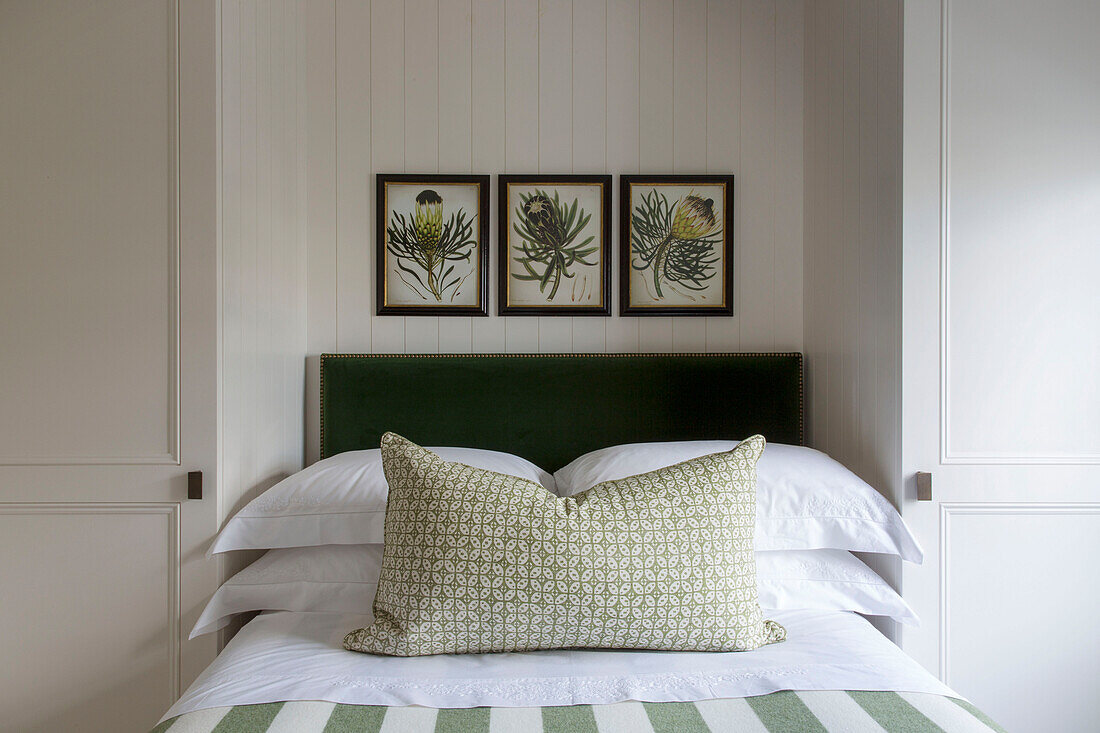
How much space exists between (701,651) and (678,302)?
1176 millimetres

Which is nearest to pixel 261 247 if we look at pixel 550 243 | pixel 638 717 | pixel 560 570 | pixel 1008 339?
pixel 550 243

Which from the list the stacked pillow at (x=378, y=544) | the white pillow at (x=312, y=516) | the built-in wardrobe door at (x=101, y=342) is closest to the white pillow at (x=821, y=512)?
the stacked pillow at (x=378, y=544)

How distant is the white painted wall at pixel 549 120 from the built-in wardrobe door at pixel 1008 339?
57cm

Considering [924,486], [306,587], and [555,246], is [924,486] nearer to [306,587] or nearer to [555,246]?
[555,246]

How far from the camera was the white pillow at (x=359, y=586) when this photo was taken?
150cm

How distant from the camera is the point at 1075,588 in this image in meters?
1.60

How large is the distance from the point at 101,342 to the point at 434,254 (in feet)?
3.09

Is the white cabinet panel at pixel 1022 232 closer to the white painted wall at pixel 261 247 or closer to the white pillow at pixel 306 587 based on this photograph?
the white pillow at pixel 306 587

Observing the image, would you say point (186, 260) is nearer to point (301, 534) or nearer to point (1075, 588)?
point (301, 534)

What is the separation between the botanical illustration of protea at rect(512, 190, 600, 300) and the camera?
212 cm

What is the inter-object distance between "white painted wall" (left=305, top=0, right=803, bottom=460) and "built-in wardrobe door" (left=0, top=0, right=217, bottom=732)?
0.56 m

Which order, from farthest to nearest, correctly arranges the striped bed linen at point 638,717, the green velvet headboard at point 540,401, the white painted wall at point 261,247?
the green velvet headboard at point 540,401 < the white painted wall at point 261,247 < the striped bed linen at point 638,717

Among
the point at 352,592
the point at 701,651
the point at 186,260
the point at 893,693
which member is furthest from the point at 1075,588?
the point at 186,260

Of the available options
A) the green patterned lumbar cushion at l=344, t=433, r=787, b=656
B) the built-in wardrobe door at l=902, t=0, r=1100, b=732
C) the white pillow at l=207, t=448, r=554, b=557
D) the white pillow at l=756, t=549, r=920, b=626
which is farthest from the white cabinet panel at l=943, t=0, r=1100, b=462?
the white pillow at l=207, t=448, r=554, b=557
